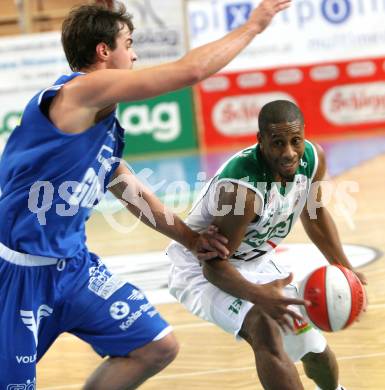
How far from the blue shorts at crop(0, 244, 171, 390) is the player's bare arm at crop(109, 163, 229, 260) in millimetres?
436

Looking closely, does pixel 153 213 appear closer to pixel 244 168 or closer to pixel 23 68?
pixel 244 168

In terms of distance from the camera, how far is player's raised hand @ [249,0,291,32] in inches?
135

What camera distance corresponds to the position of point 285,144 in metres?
4.08

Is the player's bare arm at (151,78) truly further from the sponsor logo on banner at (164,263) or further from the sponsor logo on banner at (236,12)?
the sponsor logo on banner at (236,12)

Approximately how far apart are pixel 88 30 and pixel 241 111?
11.7 meters

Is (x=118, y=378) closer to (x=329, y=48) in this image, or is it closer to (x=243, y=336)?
(x=243, y=336)

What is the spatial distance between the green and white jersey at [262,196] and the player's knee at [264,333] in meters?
0.42

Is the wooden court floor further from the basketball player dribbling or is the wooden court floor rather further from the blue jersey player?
the blue jersey player

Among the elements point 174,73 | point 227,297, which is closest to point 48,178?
point 174,73

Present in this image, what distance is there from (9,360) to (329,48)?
12.6 metres

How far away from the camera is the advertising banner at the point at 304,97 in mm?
15336

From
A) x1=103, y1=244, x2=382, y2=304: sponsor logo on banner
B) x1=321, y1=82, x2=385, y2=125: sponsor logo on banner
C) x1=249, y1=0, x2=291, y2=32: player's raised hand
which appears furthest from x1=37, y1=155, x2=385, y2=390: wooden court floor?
x1=321, y1=82, x2=385, y2=125: sponsor logo on banner

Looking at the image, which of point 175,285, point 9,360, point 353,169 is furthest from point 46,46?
point 9,360

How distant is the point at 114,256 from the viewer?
8.47 metres
